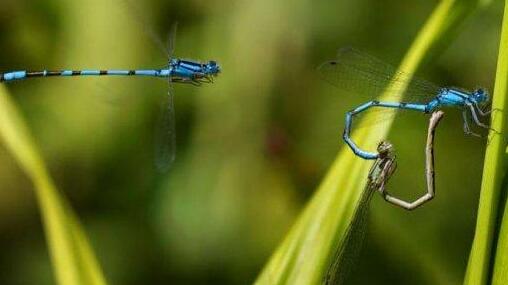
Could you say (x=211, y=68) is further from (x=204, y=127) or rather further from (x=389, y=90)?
(x=204, y=127)

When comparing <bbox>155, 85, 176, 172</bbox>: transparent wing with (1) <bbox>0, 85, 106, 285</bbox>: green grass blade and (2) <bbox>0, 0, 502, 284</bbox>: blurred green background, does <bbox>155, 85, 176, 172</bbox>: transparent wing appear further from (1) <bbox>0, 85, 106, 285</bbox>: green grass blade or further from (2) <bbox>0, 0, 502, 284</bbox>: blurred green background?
(1) <bbox>0, 85, 106, 285</bbox>: green grass blade

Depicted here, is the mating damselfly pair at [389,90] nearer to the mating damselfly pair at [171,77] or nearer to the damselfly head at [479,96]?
the damselfly head at [479,96]

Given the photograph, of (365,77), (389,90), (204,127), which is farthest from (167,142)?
(389,90)

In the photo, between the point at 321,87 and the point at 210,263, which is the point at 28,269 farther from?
the point at 321,87

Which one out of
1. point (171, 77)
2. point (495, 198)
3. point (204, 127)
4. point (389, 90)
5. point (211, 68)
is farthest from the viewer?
point (204, 127)

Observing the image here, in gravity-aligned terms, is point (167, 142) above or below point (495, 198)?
above

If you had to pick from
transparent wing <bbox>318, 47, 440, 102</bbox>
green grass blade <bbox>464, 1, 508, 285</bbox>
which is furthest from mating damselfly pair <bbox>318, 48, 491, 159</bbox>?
green grass blade <bbox>464, 1, 508, 285</bbox>
